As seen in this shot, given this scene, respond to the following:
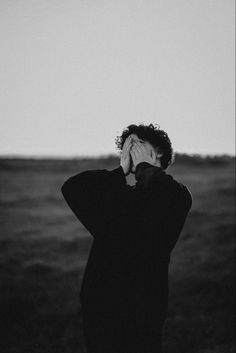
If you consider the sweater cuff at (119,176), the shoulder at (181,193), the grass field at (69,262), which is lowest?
the grass field at (69,262)

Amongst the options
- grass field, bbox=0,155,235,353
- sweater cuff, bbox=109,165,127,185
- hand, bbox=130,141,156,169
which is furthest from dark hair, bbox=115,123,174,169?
grass field, bbox=0,155,235,353

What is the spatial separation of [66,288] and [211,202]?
12509 mm

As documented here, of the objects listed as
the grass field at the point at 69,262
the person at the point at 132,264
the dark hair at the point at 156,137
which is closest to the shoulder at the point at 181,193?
the person at the point at 132,264

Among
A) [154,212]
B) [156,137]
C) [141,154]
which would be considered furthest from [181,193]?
[156,137]

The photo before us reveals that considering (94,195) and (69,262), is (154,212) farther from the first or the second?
(69,262)

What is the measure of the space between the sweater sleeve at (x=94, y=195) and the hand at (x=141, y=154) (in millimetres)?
111

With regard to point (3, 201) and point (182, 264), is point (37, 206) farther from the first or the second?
point (182, 264)

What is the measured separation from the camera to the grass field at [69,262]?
267 inches

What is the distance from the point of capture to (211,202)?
2042cm

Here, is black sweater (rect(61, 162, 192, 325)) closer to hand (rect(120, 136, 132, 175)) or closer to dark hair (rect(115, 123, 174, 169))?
hand (rect(120, 136, 132, 175))

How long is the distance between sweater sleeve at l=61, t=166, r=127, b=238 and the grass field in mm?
3802

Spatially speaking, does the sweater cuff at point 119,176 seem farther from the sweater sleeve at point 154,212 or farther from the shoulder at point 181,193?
the shoulder at point 181,193

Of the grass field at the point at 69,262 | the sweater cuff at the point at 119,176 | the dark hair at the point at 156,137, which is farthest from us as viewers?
the grass field at the point at 69,262

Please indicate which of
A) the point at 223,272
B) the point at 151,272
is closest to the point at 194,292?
the point at 223,272
